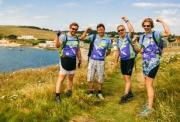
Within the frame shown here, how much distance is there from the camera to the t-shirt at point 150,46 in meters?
9.93

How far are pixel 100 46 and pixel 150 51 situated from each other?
6.89 feet

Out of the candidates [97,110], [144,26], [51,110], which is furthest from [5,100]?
[144,26]

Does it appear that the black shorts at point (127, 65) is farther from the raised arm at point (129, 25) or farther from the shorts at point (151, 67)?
the shorts at point (151, 67)

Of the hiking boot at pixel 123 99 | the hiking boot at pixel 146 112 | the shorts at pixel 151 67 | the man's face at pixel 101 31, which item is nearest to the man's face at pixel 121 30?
the man's face at pixel 101 31

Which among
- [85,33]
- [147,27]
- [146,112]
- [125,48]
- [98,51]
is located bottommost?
[146,112]

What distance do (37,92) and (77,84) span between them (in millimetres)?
2332

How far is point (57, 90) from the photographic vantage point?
11.2m

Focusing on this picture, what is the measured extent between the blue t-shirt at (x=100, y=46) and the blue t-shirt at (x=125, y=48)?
331 millimetres

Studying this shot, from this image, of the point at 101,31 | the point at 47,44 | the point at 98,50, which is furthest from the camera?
the point at 47,44

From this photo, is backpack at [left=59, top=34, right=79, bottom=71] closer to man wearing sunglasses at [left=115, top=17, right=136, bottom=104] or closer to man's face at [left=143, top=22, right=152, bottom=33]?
man wearing sunglasses at [left=115, top=17, right=136, bottom=104]

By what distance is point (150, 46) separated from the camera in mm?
10000

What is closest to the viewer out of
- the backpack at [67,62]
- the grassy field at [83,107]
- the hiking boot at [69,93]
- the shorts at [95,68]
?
the grassy field at [83,107]

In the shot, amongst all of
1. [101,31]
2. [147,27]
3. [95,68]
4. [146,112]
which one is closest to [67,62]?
[95,68]

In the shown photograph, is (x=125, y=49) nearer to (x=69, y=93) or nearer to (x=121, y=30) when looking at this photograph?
(x=121, y=30)
